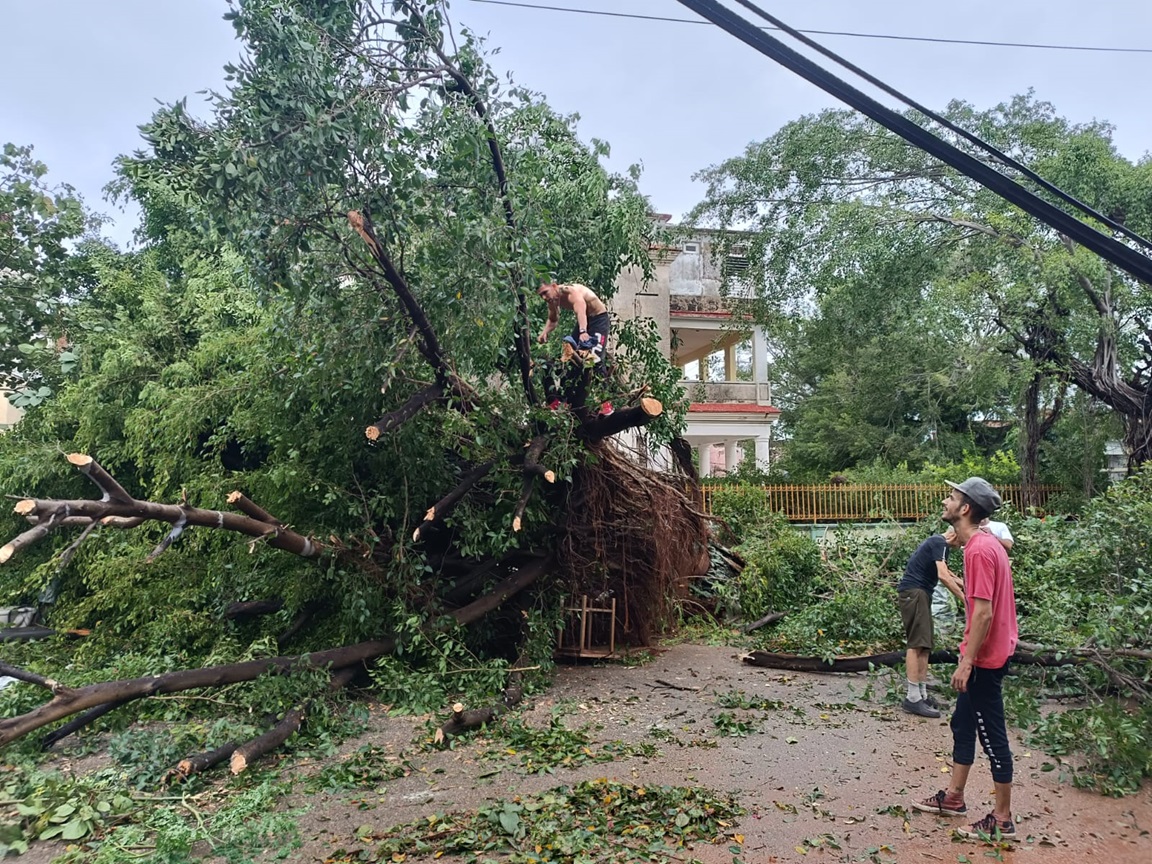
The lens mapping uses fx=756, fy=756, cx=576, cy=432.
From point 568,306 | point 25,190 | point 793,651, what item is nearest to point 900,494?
point 793,651

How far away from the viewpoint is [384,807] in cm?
380

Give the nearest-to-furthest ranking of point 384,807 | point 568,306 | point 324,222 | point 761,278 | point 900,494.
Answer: point 384,807 < point 324,222 < point 568,306 < point 761,278 < point 900,494

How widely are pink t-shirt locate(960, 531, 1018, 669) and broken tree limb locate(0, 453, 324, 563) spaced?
152 inches

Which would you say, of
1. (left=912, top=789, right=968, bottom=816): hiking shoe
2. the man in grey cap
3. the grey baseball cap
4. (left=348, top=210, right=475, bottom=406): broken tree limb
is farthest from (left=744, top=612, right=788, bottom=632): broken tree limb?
the grey baseball cap

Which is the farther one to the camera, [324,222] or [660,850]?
[324,222]

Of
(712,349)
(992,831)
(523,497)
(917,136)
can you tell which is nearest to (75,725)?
(523,497)

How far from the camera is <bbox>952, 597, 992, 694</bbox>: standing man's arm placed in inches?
131

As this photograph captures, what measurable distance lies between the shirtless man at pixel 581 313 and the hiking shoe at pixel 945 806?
3.63m

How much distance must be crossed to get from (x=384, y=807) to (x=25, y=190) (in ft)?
34.8

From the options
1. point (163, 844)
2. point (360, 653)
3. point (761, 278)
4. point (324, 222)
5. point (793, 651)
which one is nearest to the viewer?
point (163, 844)

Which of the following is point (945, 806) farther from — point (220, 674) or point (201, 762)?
point (220, 674)

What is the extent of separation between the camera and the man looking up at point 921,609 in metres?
5.39

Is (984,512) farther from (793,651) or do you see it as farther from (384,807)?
(793,651)

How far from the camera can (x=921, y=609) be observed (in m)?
5.53
